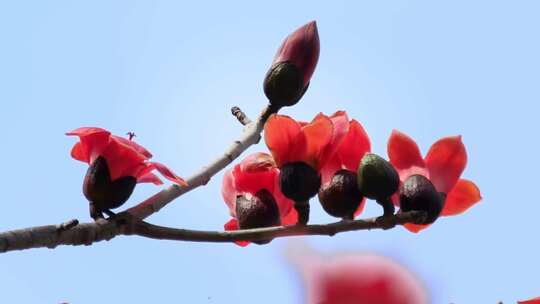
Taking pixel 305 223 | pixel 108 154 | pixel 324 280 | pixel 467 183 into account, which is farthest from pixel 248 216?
pixel 324 280

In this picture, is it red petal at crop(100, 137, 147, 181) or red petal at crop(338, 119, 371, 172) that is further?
red petal at crop(338, 119, 371, 172)

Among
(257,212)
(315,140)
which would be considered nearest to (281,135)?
(315,140)

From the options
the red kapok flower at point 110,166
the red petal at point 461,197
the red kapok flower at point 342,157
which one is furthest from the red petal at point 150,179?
the red petal at point 461,197

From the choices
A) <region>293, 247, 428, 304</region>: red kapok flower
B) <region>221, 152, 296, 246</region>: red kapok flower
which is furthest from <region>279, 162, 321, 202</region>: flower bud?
<region>293, 247, 428, 304</region>: red kapok flower

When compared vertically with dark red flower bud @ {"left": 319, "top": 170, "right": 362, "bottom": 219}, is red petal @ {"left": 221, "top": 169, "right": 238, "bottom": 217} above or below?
above

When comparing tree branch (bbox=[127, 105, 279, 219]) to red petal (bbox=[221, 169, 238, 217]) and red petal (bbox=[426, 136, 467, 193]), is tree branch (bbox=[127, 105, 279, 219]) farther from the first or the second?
red petal (bbox=[426, 136, 467, 193])

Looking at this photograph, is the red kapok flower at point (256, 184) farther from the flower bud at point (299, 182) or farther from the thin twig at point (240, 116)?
the thin twig at point (240, 116)
